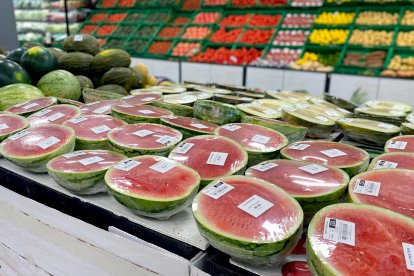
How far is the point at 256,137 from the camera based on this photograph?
130cm

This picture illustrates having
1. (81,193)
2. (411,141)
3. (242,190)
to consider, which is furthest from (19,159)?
(411,141)

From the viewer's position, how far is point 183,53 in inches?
223

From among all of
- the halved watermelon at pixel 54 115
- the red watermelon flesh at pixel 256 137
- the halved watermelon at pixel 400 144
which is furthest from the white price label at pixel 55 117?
the halved watermelon at pixel 400 144

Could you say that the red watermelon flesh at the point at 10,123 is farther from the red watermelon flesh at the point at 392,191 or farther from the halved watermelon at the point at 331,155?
the red watermelon flesh at the point at 392,191

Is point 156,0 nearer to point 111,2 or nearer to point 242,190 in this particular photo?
point 111,2

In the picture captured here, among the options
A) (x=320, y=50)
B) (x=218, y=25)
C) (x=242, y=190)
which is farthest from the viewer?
(x=218, y=25)

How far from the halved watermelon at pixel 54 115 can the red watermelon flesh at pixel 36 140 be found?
0.13 meters

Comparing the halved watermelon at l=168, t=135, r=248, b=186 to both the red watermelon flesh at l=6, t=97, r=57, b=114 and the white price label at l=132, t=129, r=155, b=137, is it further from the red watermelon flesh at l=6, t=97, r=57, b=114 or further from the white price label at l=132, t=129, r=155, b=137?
the red watermelon flesh at l=6, t=97, r=57, b=114

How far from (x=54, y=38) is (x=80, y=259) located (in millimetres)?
7193

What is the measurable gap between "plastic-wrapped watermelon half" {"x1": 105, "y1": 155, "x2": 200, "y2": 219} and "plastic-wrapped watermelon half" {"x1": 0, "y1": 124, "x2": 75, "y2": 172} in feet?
0.96

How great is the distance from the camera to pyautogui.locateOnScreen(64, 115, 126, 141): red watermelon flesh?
1.31 m

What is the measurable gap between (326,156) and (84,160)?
796mm

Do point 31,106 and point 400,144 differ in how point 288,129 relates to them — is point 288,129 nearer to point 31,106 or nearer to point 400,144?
point 400,144

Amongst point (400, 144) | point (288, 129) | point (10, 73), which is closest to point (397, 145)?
point (400, 144)
